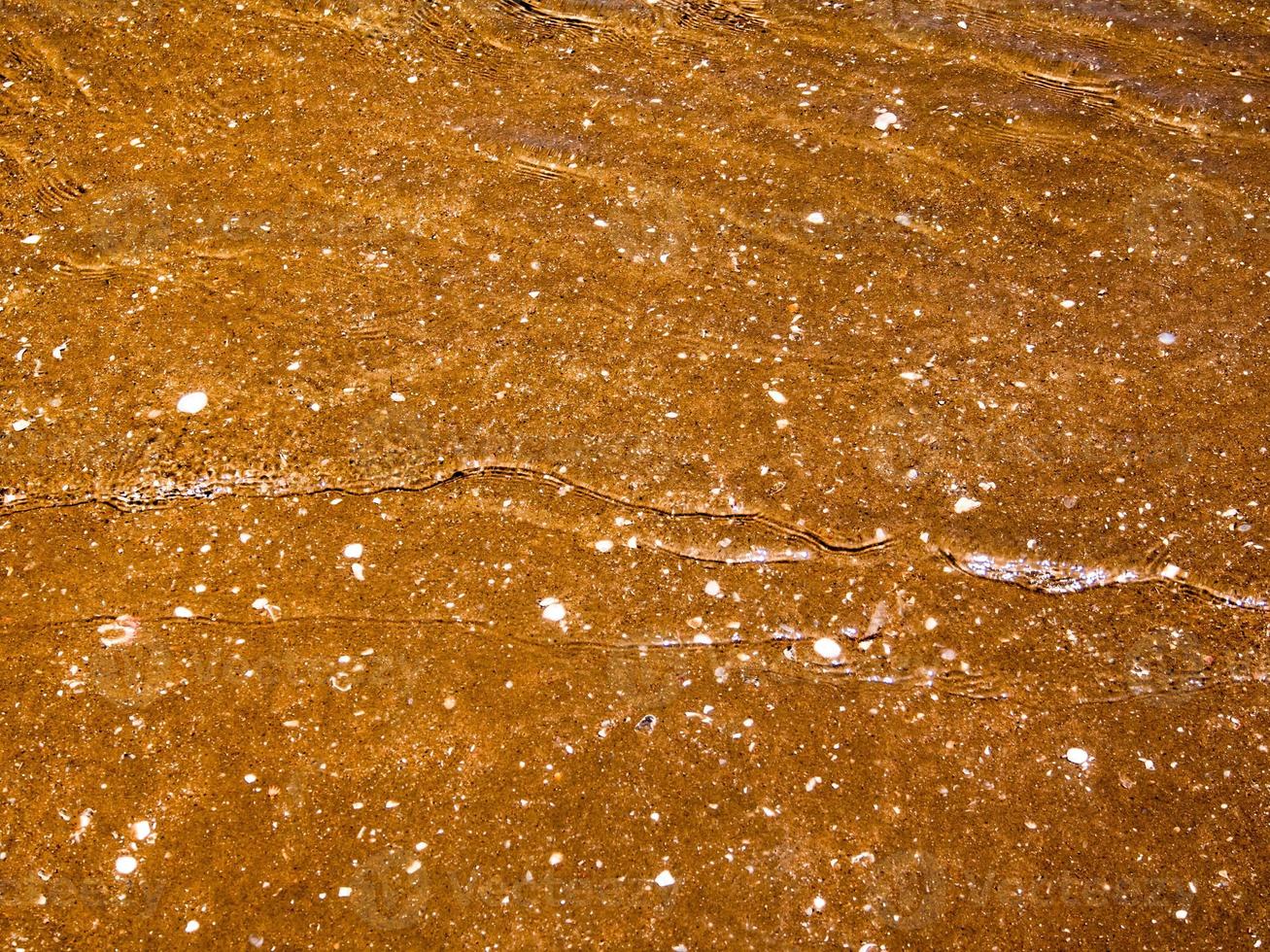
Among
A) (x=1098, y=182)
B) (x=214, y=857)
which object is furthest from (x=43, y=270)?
(x=1098, y=182)

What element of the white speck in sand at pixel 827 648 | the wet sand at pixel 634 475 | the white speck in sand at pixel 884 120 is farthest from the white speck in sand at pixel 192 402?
the white speck in sand at pixel 884 120

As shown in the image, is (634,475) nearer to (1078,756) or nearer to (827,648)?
(827,648)

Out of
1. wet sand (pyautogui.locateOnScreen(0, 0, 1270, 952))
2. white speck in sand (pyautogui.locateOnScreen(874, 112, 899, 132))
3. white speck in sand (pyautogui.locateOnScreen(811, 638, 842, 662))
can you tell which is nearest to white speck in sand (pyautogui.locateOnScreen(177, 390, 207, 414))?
wet sand (pyautogui.locateOnScreen(0, 0, 1270, 952))

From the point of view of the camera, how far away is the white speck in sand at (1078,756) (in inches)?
112

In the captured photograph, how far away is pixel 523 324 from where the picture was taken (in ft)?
12.6

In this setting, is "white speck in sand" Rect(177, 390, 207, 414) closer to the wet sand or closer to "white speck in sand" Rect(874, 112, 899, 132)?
the wet sand

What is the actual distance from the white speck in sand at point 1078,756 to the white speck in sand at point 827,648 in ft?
2.21

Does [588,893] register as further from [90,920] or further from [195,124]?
[195,124]

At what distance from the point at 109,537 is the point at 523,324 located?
62.3 inches

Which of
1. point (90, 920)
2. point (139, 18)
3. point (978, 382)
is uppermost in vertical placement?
point (139, 18)

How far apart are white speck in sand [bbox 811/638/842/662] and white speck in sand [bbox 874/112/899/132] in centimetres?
246

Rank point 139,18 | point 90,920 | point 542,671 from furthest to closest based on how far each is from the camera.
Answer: point 139,18 < point 542,671 < point 90,920

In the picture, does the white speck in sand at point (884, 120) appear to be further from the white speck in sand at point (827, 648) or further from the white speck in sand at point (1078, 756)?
the white speck in sand at point (1078, 756)

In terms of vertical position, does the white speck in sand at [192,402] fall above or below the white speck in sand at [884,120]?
below
